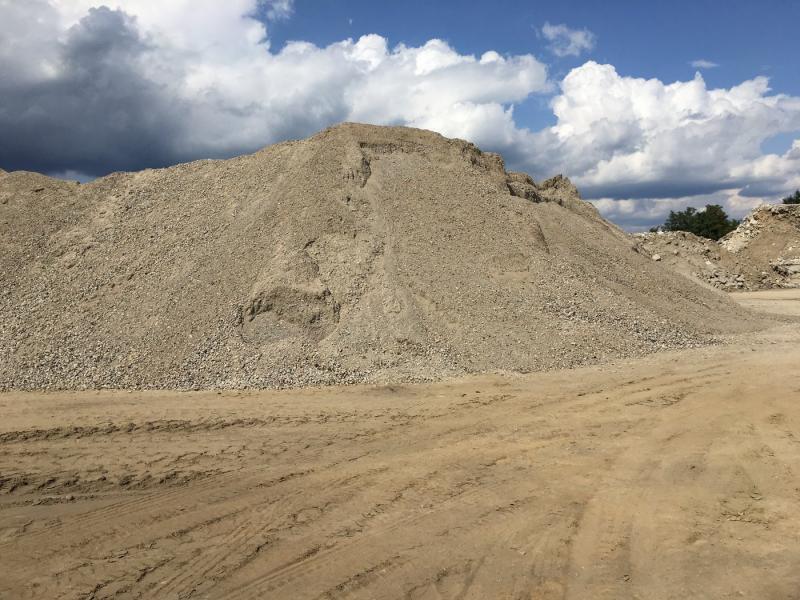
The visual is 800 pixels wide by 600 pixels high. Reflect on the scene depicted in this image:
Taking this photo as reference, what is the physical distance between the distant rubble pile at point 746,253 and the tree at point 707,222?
15963mm

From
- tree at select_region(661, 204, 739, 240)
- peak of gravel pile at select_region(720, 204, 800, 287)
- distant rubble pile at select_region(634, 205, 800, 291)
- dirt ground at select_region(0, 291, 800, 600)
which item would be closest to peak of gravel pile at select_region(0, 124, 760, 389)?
dirt ground at select_region(0, 291, 800, 600)

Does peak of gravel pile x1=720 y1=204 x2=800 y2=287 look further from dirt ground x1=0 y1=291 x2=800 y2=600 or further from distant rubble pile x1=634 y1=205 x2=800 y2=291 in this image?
dirt ground x1=0 y1=291 x2=800 y2=600

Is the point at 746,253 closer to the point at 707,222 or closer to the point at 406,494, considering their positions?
the point at 707,222

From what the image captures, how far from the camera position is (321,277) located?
15164 millimetres

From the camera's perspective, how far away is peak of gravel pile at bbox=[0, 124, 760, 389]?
13250 millimetres

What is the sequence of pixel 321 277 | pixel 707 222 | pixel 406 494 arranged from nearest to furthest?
pixel 406 494, pixel 321 277, pixel 707 222

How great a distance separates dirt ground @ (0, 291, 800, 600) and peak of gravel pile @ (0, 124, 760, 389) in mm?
2002

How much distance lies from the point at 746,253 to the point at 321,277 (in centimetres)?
3429

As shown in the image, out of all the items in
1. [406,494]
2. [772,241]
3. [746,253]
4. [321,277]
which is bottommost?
[406,494]

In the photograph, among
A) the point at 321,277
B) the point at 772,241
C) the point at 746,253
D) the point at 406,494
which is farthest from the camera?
the point at 746,253

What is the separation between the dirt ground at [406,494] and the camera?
5.18 metres

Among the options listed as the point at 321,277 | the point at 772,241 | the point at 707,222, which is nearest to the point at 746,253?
the point at 772,241

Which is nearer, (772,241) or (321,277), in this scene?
(321,277)

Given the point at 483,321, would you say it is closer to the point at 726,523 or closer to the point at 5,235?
the point at 726,523
